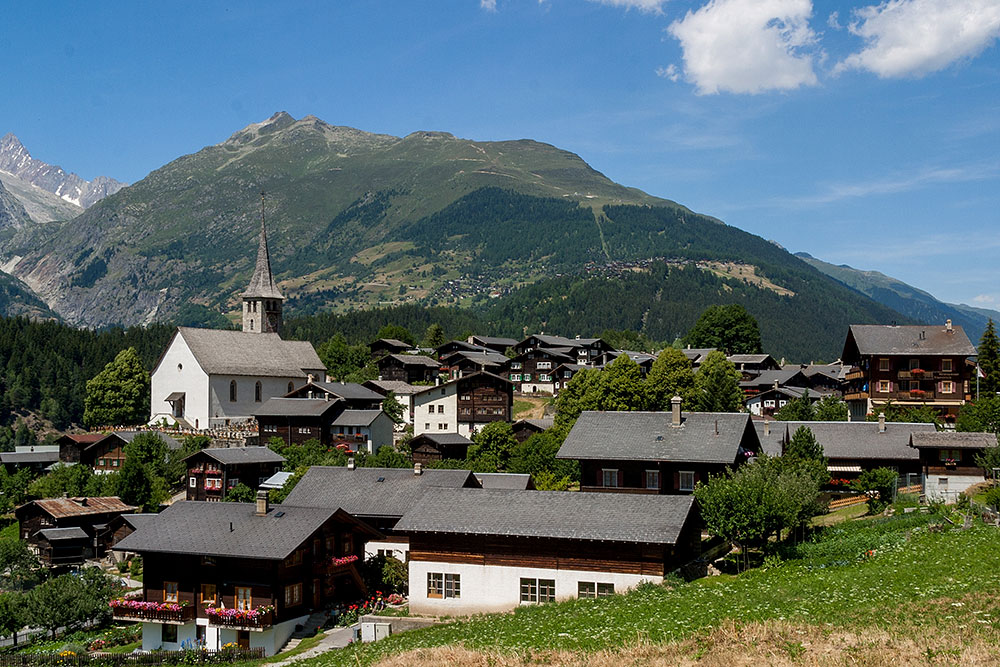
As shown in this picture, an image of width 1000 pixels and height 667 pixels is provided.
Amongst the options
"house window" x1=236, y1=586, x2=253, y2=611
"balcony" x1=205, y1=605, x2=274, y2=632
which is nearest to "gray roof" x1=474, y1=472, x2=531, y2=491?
"house window" x1=236, y1=586, x2=253, y2=611

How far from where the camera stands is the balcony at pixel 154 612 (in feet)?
144

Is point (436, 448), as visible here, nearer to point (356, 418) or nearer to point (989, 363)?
point (356, 418)

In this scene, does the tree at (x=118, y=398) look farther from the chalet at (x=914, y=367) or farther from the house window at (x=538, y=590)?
the house window at (x=538, y=590)

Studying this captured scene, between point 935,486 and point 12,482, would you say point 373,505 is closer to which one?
point 935,486

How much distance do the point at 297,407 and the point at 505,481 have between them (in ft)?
106

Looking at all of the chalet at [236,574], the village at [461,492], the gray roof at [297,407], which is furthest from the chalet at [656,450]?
the gray roof at [297,407]

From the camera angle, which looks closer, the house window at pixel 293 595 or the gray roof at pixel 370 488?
the house window at pixel 293 595

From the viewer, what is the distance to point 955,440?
174 feet

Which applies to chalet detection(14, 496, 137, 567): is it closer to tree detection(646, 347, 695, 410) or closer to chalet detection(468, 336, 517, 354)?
tree detection(646, 347, 695, 410)

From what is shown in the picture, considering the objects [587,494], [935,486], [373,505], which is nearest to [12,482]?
[373,505]

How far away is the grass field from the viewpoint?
24.2 meters

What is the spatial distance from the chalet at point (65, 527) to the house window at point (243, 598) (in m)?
29.9

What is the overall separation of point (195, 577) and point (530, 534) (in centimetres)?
1695

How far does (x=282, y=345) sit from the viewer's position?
112 meters
